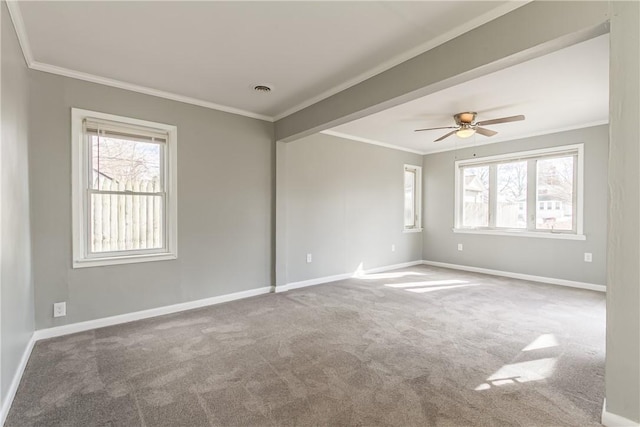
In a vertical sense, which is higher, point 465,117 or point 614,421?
point 465,117

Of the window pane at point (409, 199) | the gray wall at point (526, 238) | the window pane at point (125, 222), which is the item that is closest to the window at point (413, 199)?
the window pane at point (409, 199)

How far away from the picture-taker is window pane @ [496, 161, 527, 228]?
215 inches

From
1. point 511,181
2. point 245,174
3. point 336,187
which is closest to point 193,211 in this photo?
point 245,174

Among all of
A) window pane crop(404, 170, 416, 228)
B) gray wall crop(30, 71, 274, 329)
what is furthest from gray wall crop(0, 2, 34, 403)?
window pane crop(404, 170, 416, 228)

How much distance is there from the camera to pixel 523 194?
546 centimetres

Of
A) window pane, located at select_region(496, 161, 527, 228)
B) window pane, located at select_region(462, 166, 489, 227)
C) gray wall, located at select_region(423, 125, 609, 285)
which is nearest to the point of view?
gray wall, located at select_region(423, 125, 609, 285)

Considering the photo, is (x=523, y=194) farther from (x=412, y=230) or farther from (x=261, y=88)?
(x=261, y=88)

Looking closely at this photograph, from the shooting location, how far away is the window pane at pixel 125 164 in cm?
320

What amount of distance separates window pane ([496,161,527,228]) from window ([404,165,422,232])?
1.58 meters

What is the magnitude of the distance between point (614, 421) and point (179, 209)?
400 centimetres

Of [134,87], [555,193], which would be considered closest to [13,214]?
[134,87]

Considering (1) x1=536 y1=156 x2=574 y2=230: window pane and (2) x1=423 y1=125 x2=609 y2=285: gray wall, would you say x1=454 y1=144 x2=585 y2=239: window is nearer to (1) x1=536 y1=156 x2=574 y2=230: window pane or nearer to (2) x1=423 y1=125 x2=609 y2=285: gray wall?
(1) x1=536 y1=156 x2=574 y2=230: window pane

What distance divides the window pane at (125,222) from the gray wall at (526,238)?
541 centimetres

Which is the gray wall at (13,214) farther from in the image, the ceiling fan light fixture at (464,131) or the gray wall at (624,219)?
the ceiling fan light fixture at (464,131)
